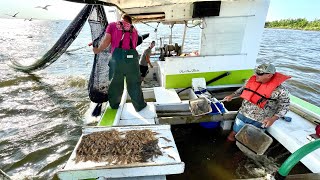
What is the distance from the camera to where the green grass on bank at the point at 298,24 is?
63.0 metres

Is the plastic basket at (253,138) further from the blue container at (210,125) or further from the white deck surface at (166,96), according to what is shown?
the white deck surface at (166,96)

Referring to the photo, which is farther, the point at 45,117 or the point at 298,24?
Answer: the point at 298,24

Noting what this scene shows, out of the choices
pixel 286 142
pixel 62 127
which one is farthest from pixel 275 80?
pixel 62 127

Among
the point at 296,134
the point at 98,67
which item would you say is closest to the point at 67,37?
the point at 98,67

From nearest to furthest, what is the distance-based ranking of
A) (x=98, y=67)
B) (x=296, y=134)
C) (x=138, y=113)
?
(x=296, y=134) → (x=138, y=113) → (x=98, y=67)

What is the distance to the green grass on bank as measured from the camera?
6296cm

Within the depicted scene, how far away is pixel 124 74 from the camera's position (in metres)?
4.63

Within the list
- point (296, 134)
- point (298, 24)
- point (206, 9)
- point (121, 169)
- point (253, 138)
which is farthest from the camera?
point (298, 24)

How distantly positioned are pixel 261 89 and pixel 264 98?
0.17 meters

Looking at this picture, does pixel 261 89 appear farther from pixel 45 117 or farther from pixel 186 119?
pixel 45 117

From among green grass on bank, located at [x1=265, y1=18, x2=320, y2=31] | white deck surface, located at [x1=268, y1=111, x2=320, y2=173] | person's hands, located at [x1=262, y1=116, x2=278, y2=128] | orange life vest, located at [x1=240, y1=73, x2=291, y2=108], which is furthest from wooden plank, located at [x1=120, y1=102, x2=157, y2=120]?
green grass on bank, located at [x1=265, y1=18, x2=320, y2=31]

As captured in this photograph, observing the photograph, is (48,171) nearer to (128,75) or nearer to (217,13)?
(128,75)

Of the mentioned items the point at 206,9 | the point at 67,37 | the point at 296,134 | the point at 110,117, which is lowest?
the point at 296,134

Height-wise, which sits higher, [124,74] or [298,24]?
[124,74]
